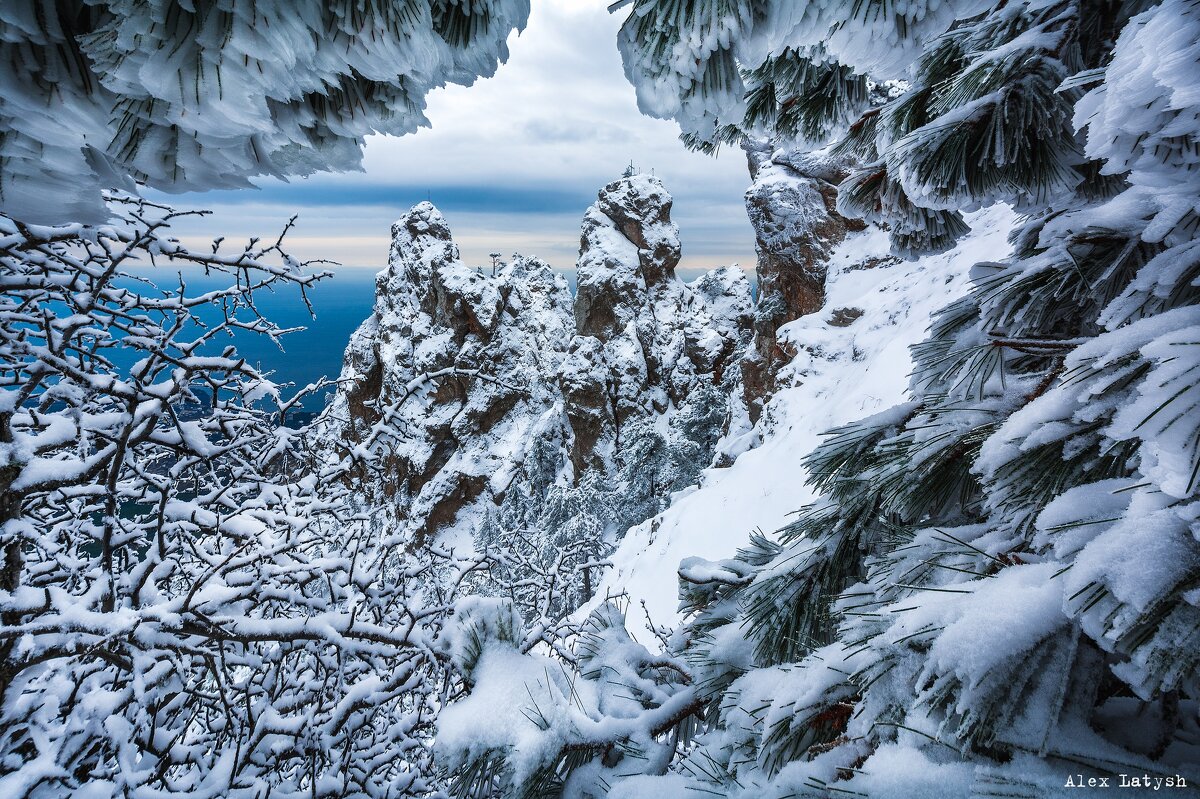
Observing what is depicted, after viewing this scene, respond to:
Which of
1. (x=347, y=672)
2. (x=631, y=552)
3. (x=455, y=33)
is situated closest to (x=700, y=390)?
(x=631, y=552)

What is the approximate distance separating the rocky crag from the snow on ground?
15.6 metres

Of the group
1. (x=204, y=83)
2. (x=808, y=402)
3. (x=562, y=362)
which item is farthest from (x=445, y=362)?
(x=204, y=83)

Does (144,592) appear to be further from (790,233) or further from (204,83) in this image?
(790,233)

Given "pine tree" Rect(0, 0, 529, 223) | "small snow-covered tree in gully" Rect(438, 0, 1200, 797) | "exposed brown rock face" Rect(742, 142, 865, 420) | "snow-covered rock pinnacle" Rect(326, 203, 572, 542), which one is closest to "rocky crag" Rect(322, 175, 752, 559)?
"snow-covered rock pinnacle" Rect(326, 203, 572, 542)

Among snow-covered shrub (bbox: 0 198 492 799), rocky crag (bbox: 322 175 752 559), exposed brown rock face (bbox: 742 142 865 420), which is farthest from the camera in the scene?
rocky crag (bbox: 322 175 752 559)

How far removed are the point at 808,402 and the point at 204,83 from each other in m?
13.1

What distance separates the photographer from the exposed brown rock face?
17.8m

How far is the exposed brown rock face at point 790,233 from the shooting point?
1781cm

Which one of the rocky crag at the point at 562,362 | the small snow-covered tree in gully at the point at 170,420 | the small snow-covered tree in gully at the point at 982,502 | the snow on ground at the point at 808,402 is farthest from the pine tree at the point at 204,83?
the rocky crag at the point at 562,362

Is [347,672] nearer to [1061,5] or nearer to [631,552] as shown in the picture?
[1061,5]

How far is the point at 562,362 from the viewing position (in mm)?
34094

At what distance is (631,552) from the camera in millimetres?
13172

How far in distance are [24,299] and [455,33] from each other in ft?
10.5

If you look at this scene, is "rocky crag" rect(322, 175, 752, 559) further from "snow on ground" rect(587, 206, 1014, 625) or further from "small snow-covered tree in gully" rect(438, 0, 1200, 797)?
"small snow-covered tree in gully" rect(438, 0, 1200, 797)
